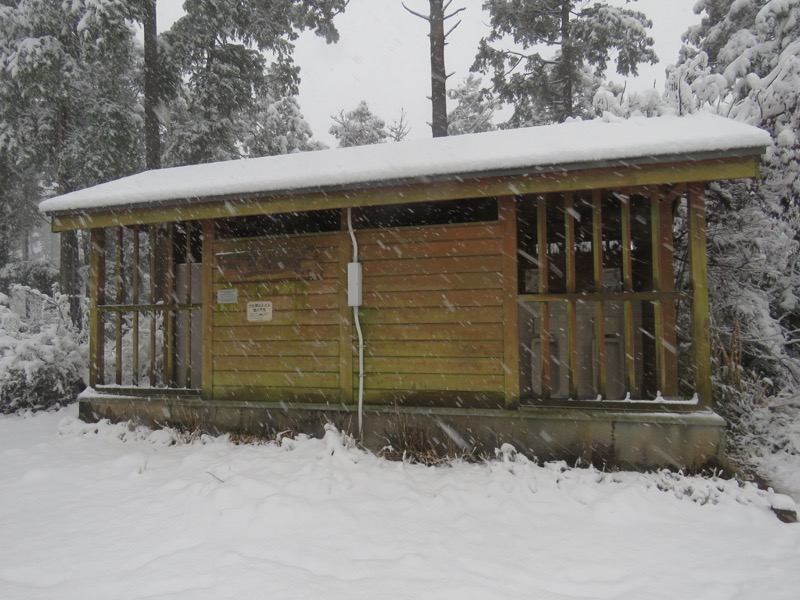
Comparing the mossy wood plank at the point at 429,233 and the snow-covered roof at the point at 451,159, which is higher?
the snow-covered roof at the point at 451,159

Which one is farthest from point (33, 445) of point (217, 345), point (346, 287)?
point (346, 287)

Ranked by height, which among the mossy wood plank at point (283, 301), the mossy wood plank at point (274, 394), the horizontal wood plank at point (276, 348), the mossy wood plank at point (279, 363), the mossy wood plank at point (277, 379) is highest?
the mossy wood plank at point (283, 301)

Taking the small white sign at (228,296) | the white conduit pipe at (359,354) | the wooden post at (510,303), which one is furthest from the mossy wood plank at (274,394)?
the wooden post at (510,303)

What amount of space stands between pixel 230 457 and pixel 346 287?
2.11 meters

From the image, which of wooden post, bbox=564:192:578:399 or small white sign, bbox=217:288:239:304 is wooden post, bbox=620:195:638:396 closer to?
wooden post, bbox=564:192:578:399

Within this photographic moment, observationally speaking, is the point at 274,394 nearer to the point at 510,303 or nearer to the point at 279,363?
the point at 279,363

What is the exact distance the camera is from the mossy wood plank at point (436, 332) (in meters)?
5.29

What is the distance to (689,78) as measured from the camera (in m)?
9.12

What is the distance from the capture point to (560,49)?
13906mm

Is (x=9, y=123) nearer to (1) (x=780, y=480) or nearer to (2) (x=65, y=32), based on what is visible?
Answer: (2) (x=65, y=32)

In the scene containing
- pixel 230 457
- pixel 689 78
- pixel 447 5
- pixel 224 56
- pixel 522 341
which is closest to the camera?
pixel 230 457

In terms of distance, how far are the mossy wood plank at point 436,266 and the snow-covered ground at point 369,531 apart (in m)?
1.83

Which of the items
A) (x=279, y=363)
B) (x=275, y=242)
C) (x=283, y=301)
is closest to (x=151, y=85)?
(x=275, y=242)

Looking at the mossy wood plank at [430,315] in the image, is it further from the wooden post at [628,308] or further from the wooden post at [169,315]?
the wooden post at [169,315]
